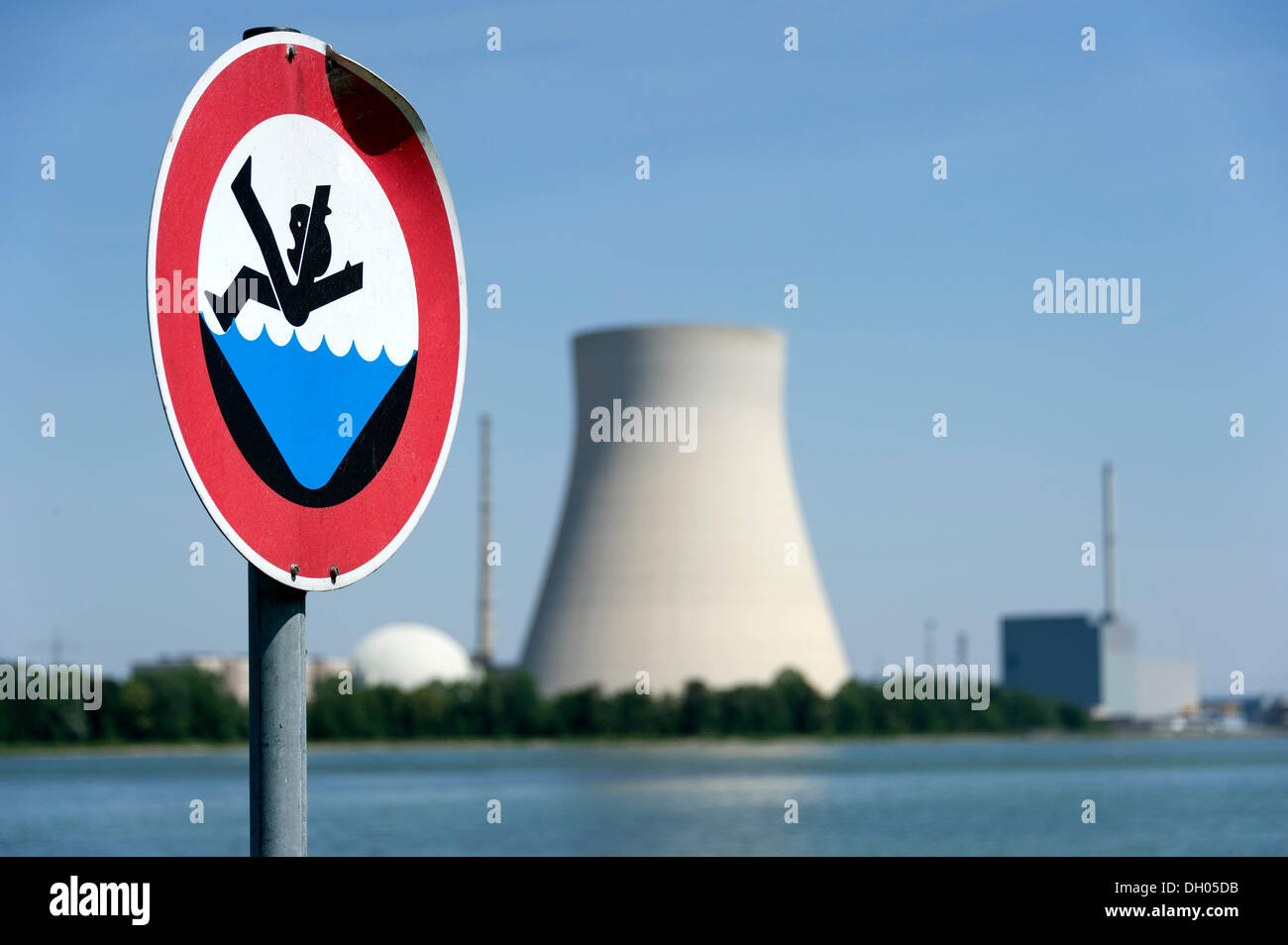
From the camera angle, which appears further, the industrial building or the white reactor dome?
the industrial building

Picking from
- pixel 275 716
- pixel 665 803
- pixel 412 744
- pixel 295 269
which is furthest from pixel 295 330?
pixel 412 744

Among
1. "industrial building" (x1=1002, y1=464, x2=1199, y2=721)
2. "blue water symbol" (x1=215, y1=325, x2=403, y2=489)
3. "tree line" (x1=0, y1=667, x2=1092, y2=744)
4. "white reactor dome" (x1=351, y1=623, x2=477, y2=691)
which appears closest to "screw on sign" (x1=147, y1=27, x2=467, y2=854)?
"blue water symbol" (x1=215, y1=325, x2=403, y2=489)

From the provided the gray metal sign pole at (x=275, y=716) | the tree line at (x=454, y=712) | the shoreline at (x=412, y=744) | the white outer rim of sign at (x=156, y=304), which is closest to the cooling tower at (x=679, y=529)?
the tree line at (x=454, y=712)

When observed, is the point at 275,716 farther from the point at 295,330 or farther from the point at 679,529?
the point at 679,529

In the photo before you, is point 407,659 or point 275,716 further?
point 407,659

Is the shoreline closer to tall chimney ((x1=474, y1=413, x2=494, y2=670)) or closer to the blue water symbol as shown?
tall chimney ((x1=474, y1=413, x2=494, y2=670))

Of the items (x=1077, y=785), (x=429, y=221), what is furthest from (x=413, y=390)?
(x=1077, y=785)
